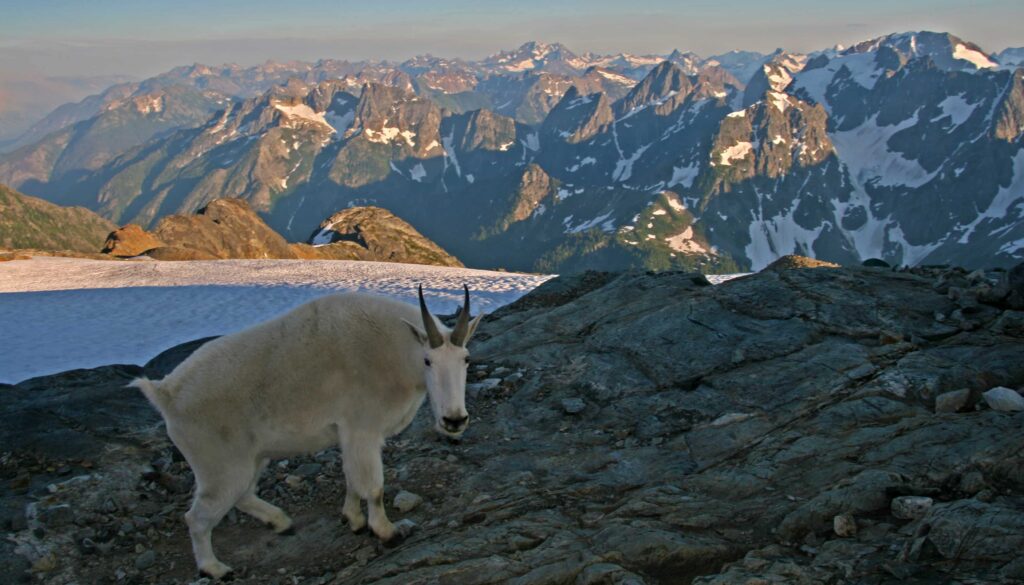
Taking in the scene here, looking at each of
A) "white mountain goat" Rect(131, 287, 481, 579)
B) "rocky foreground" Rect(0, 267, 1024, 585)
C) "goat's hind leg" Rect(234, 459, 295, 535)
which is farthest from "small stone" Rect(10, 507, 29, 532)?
"goat's hind leg" Rect(234, 459, 295, 535)

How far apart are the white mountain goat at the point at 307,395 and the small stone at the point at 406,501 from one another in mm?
612

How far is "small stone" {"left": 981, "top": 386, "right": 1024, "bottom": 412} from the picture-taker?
952cm

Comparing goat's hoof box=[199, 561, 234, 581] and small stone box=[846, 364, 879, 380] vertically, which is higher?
small stone box=[846, 364, 879, 380]

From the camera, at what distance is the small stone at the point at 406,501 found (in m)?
9.85

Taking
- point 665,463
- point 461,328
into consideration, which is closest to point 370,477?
point 461,328

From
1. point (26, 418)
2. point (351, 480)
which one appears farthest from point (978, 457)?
point (26, 418)

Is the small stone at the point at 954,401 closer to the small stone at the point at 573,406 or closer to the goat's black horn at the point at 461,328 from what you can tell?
the small stone at the point at 573,406

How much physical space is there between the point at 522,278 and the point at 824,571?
35.3 meters

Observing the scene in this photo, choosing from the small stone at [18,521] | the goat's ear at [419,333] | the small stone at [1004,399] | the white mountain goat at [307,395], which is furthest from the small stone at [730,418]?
the small stone at [18,521]

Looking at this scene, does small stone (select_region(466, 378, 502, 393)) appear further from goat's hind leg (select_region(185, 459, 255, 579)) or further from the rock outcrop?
the rock outcrop

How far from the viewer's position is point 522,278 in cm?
4184

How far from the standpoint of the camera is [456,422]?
8.23 meters

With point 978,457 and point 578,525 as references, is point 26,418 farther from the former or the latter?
point 978,457

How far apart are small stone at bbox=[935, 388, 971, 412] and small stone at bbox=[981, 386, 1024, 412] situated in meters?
0.23
